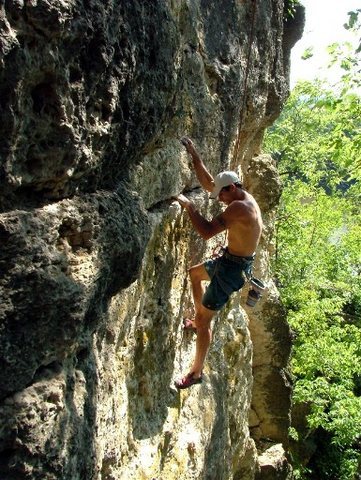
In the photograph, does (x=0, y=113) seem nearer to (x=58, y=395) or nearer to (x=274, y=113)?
(x=58, y=395)

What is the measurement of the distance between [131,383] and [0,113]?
2.89 meters

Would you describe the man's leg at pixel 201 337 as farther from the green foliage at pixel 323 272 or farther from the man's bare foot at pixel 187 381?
the green foliage at pixel 323 272

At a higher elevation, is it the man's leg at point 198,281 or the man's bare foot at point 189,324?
the man's leg at point 198,281

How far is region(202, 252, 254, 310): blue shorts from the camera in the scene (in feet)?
17.8

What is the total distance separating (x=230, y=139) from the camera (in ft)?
22.1

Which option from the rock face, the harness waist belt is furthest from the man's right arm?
the harness waist belt

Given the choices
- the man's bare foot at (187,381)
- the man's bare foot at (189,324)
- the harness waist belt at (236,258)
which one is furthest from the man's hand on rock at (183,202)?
the man's bare foot at (187,381)

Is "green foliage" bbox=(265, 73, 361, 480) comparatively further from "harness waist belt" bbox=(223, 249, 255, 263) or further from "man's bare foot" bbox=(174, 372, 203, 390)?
"man's bare foot" bbox=(174, 372, 203, 390)

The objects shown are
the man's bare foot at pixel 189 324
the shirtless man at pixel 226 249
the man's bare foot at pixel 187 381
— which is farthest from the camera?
the man's bare foot at pixel 189 324

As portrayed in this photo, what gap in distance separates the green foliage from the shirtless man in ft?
13.4

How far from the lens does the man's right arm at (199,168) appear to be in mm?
5258

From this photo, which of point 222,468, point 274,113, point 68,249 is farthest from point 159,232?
point 274,113

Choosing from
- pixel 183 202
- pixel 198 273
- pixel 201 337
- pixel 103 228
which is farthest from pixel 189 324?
pixel 103 228

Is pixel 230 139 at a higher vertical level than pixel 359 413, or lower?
higher
